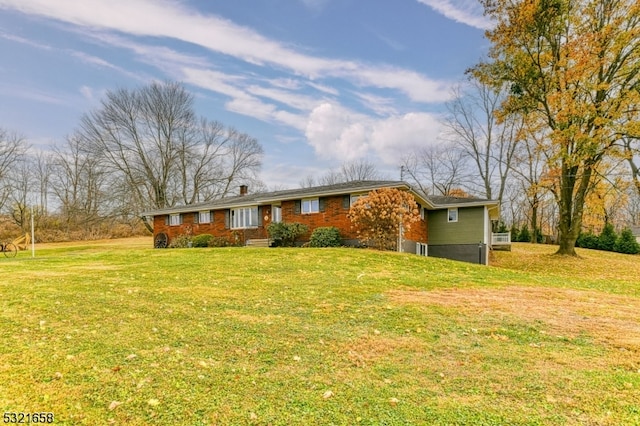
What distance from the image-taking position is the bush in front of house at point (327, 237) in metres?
18.5

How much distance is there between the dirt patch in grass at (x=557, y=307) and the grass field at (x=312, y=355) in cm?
5

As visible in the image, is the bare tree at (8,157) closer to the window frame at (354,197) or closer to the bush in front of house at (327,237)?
the bush in front of house at (327,237)

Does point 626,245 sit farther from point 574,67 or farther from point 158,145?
point 158,145

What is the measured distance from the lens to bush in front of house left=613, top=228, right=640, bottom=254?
105 ft

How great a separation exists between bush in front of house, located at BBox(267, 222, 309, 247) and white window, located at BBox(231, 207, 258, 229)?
2.68 m

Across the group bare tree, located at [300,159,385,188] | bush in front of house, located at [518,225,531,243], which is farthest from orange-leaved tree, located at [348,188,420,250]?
bare tree, located at [300,159,385,188]

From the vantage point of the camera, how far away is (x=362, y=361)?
14.6ft

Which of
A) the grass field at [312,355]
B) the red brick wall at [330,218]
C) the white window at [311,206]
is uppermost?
the white window at [311,206]

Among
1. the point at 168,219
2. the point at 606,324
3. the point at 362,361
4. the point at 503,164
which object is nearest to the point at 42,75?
the point at 168,219

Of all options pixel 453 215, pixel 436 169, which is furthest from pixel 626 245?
pixel 453 215

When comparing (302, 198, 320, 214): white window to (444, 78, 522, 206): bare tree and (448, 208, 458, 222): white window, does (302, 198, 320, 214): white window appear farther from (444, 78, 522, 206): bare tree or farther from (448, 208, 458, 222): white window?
(444, 78, 522, 206): bare tree

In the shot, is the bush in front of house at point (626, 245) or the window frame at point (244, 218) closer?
the window frame at point (244, 218)

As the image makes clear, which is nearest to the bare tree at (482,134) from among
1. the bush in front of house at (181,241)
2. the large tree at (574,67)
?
the large tree at (574,67)

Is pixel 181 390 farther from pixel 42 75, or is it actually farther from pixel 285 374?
pixel 42 75
